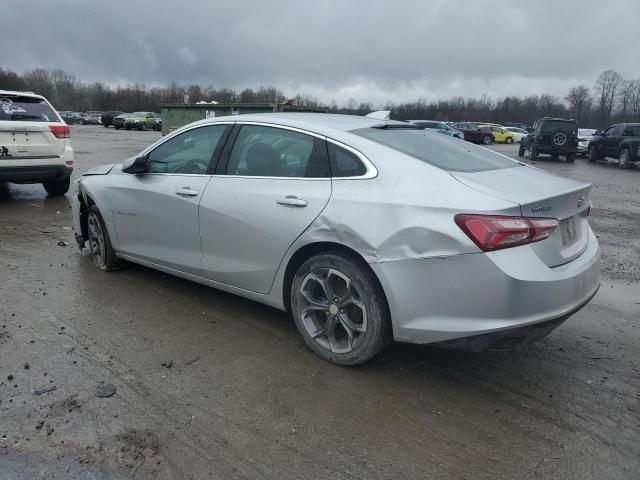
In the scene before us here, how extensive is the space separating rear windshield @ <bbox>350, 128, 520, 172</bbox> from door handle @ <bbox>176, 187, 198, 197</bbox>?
1344 mm

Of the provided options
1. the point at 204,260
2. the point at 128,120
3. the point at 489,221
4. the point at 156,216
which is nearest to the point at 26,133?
the point at 156,216

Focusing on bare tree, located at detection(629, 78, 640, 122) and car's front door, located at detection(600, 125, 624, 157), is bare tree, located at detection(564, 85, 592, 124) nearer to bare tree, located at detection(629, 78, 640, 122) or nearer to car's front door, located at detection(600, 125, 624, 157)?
bare tree, located at detection(629, 78, 640, 122)

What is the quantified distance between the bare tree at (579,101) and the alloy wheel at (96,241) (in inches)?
4056

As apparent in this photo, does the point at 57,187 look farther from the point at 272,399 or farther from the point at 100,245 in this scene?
the point at 272,399

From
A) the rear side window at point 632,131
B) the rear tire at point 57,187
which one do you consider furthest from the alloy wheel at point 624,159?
the rear tire at point 57,187

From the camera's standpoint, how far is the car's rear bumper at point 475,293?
2.77 m

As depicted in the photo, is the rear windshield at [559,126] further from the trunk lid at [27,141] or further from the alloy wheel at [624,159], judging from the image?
the trunk lid at [27,141]

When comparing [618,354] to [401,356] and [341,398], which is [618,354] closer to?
[401,356]

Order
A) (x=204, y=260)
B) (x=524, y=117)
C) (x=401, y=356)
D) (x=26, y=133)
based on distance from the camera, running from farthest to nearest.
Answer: (x=524, y=117), (x=26, y=133), (x=204, y=260), (x=401, y=356)

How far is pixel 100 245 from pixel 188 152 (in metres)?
1.55

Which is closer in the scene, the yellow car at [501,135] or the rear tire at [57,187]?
the rear tire at [57,187]

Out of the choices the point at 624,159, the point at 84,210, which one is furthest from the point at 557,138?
the point at 84,210

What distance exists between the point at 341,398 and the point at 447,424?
0.61 m

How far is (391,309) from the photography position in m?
3.08
